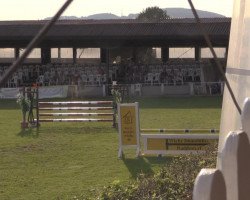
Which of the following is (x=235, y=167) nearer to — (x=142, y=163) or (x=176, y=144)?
(x=142, y=163)

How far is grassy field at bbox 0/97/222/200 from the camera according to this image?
988 centimetres

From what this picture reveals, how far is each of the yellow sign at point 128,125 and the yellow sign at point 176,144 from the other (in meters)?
0.35

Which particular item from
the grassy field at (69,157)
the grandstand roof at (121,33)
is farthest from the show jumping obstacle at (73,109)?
the grandstand roof at (121,33)

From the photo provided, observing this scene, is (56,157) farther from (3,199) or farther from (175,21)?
(175,21)

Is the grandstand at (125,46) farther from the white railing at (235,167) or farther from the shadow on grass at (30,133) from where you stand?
the white railing at (235,167)

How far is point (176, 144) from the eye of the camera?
489 inches

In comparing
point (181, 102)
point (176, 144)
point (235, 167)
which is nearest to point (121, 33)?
point (181, 102)

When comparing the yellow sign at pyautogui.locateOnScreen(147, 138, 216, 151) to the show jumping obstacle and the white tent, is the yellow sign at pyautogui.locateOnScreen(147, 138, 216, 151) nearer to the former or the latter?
the show jumping obstacle

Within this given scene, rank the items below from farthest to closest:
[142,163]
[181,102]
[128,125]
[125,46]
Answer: [125,46] → [181,102] → [128,125] → [142,163]

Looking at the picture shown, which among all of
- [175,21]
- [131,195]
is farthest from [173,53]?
[131,195]

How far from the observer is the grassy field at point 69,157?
9875 mm

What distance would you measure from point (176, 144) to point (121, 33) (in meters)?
21.0

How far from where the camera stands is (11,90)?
32.2 metres

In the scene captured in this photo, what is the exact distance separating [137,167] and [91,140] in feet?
14.6
